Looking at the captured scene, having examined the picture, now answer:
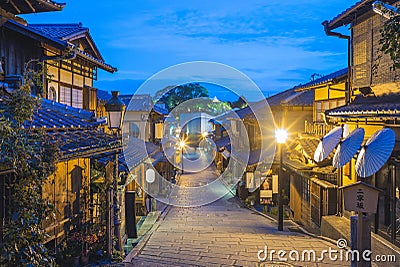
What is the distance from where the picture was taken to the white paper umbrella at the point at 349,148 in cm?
1003

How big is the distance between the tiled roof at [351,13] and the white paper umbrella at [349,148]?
4.01 m

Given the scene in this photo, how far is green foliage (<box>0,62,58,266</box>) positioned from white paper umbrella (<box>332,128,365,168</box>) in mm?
7317

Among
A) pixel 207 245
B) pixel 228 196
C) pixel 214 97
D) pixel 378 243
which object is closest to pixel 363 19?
pixel 378 243

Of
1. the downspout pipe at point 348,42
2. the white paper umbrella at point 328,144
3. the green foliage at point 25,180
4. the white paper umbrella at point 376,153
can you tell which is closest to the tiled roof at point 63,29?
the green foliage at point 25,180

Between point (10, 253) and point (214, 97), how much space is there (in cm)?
4593

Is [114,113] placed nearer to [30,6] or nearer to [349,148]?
[30,6]

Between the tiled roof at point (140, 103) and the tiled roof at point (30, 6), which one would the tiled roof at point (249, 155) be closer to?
the tiled roof at point (140, 103)

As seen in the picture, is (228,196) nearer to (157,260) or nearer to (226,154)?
(226,154)

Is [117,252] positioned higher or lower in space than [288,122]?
lower

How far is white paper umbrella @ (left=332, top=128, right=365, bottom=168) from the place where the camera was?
10031mm

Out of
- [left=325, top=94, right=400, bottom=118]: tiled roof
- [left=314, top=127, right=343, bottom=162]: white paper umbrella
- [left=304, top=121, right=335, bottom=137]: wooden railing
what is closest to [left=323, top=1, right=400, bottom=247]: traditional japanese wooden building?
[left=325, top=94, right=400, bottom=118]: tiled roof

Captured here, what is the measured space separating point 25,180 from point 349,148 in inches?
309

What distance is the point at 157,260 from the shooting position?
9.82 m

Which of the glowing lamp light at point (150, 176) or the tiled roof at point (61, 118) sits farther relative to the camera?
the glowing lamp light at point (150, 176)
